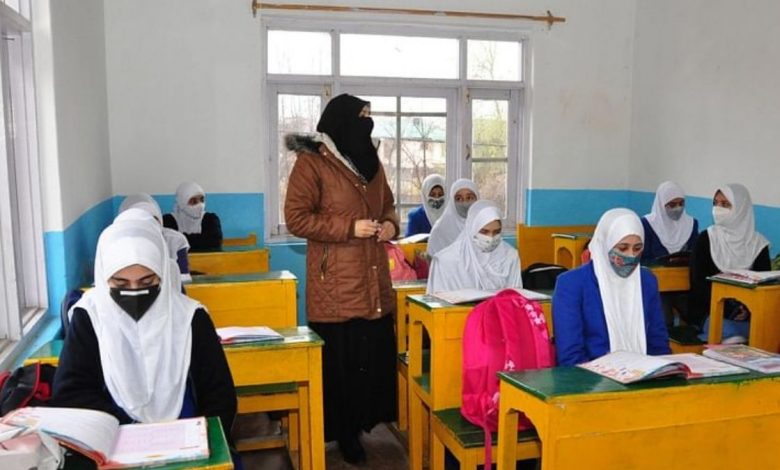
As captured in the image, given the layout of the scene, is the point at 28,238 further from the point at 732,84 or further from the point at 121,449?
the point at 732,84

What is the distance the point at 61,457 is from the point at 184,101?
4.20 metres

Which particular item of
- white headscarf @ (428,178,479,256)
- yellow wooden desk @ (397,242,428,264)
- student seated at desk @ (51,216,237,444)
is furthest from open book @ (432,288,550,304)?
yellow wooden desk @ (397,242,428,264)

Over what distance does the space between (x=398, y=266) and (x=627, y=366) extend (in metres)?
2.39

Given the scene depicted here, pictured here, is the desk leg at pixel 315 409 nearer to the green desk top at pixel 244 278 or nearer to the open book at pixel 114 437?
the green desk top at pixel 244 278

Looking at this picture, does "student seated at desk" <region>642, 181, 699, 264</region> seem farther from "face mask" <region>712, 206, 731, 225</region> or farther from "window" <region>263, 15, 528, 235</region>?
"window" <region>263, 15, 528, 235</region>

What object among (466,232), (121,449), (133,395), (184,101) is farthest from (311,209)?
(184,101)

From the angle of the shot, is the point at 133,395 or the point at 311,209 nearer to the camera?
the point at 133,395

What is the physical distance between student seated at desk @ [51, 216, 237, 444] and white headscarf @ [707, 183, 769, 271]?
9.77ft

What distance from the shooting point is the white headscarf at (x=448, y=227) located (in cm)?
435

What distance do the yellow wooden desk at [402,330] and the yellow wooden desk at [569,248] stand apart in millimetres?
1516

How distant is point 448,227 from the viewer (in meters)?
4.52

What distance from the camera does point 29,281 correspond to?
8.61 ft

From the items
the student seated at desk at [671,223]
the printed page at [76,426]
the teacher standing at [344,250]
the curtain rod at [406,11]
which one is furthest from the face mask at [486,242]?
the curtain rod at [406,11]

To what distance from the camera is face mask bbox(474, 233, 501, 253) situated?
3.14m
